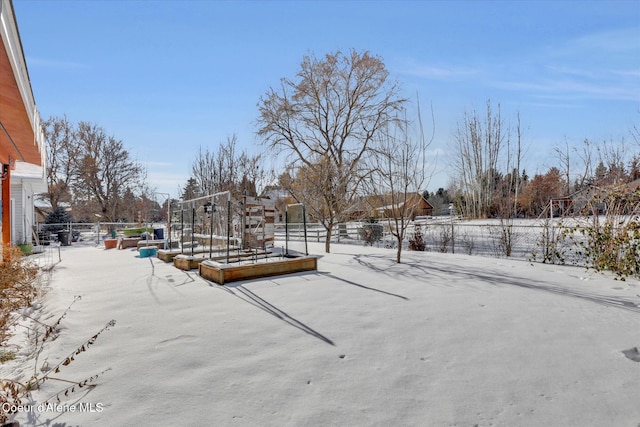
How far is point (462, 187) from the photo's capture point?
103 feet

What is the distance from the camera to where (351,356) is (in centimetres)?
304

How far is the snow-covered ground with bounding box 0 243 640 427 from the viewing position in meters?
2.22

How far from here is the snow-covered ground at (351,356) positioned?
2223mm

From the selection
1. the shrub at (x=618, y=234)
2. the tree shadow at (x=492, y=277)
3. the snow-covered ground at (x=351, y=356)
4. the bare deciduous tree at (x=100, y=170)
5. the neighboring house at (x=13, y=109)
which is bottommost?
the snow-covered ground at (x=351, y=356)

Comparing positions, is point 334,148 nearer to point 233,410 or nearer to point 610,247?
point 610,247

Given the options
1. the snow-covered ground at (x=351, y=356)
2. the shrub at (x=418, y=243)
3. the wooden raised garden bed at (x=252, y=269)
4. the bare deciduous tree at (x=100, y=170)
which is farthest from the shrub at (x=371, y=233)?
the bare deciduous tree at (x=100, y=170)

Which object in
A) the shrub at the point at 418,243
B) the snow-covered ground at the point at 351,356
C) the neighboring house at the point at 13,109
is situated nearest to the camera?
the snow-covered ground at the point at 351,356

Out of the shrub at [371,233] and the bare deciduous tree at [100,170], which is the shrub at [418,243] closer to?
the shrub at [371,233]

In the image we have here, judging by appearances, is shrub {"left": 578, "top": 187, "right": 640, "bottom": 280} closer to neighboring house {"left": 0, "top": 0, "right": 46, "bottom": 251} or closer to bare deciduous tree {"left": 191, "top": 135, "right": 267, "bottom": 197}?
neighboring house {"left": 0, "top": 0, "right": 46, "bottom": 251}

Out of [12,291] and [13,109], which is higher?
[13,109]

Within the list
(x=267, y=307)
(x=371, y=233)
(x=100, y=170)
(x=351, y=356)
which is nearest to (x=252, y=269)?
(x=267, y=307)

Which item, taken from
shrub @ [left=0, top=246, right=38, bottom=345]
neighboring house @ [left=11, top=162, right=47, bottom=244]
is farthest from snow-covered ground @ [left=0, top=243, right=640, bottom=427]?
neighboring house @ [left=11, top=162, right=47, bottom=244]

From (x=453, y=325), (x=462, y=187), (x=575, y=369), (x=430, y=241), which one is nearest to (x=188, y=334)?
(x=453, y=325)

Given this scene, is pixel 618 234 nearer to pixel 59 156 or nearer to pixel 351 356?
pixel 351 356
